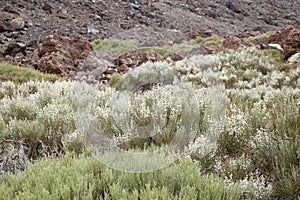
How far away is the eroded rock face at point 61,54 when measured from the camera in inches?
454

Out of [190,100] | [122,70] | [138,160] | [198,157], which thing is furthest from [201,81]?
[138,160]

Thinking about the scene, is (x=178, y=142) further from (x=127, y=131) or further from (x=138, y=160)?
(x=138, y=160)

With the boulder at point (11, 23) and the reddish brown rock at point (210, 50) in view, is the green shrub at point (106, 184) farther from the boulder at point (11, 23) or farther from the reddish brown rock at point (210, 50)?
the boulder at point (11, 23)

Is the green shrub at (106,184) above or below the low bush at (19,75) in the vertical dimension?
above

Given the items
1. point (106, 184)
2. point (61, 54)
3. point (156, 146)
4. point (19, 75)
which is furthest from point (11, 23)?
point (106, 184)

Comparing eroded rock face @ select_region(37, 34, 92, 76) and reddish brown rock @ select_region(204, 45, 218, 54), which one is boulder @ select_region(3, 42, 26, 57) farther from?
reddish brown rock @ select_region(204, 45, 218, 54)

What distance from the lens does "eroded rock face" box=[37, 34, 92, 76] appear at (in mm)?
11523

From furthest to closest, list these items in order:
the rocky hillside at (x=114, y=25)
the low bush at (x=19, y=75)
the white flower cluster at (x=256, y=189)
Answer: the rocky hillside at (x=114, y=25) → the low bush at (x=19, y=75) → the white flower cluster at (x=256, y=189)

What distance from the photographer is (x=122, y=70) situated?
1141 centimetres

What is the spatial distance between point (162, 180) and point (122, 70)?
28.9 feet

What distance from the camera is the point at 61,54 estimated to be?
40.8 feet

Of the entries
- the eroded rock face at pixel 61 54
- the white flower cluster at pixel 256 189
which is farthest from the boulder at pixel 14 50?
the white flower cluster at pixel 256 189

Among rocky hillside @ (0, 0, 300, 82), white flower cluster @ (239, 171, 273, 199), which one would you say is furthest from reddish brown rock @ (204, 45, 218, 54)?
white flower cluster @ (239, 171, 273, 199)

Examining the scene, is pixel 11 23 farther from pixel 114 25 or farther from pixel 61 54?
pixel 61 54
